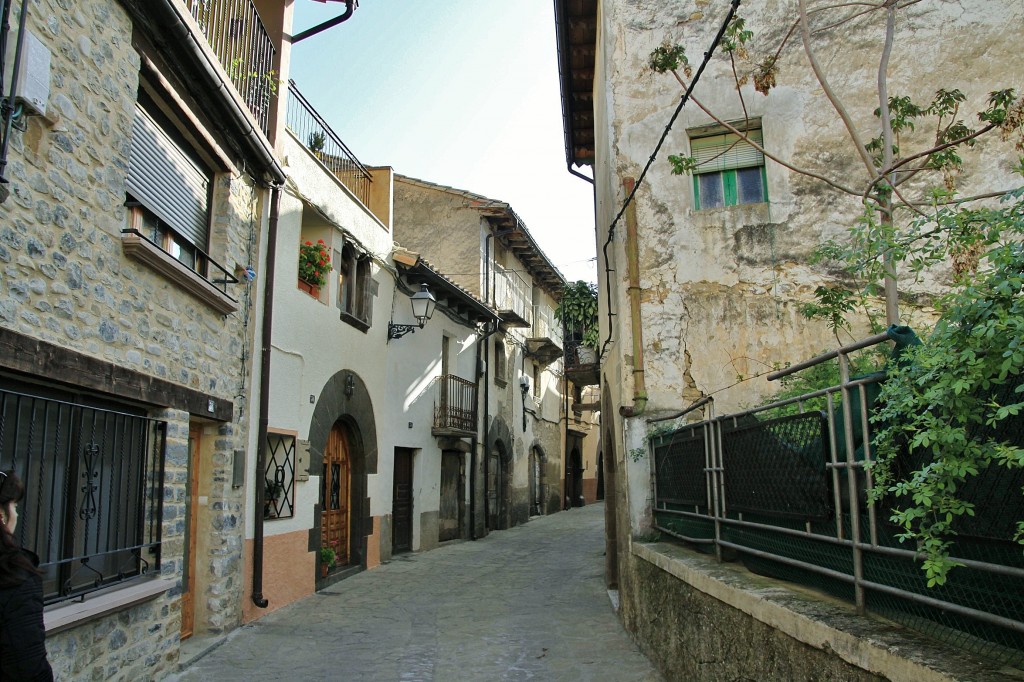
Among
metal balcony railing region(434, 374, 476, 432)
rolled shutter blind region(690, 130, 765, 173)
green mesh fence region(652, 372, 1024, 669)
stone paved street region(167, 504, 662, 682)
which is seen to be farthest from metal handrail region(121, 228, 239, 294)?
metal balcony railing region(434, 374, 476, 432)

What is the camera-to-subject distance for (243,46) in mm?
7793

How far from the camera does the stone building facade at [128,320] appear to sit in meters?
4.30

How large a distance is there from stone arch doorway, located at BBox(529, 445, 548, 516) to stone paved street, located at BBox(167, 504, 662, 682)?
398 inches

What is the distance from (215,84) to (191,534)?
3940 mm

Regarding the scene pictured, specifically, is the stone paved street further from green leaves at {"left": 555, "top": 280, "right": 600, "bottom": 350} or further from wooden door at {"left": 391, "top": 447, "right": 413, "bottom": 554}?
green leaves at {"left": 555, "top": 280, "right": 600, "bottom": 350}

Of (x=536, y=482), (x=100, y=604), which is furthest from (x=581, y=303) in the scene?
(x=536, y=482)

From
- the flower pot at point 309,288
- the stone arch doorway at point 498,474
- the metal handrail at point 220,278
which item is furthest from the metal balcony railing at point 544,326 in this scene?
the metal handrail at point 220,278

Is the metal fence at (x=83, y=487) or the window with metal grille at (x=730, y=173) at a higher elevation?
the window with metal grille at (x=730, y=173)

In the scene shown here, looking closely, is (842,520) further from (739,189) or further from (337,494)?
(337,494)

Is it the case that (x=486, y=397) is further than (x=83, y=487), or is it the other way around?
(x=486, y=397)

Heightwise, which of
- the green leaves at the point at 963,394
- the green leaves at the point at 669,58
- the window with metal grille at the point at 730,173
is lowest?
the green leaves at the point at 963,394

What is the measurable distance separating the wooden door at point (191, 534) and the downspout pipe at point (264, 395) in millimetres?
841

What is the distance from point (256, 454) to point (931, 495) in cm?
677

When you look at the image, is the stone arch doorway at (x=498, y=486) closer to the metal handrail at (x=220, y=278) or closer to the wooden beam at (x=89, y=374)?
the metal handrail at (x=220, y=278)
